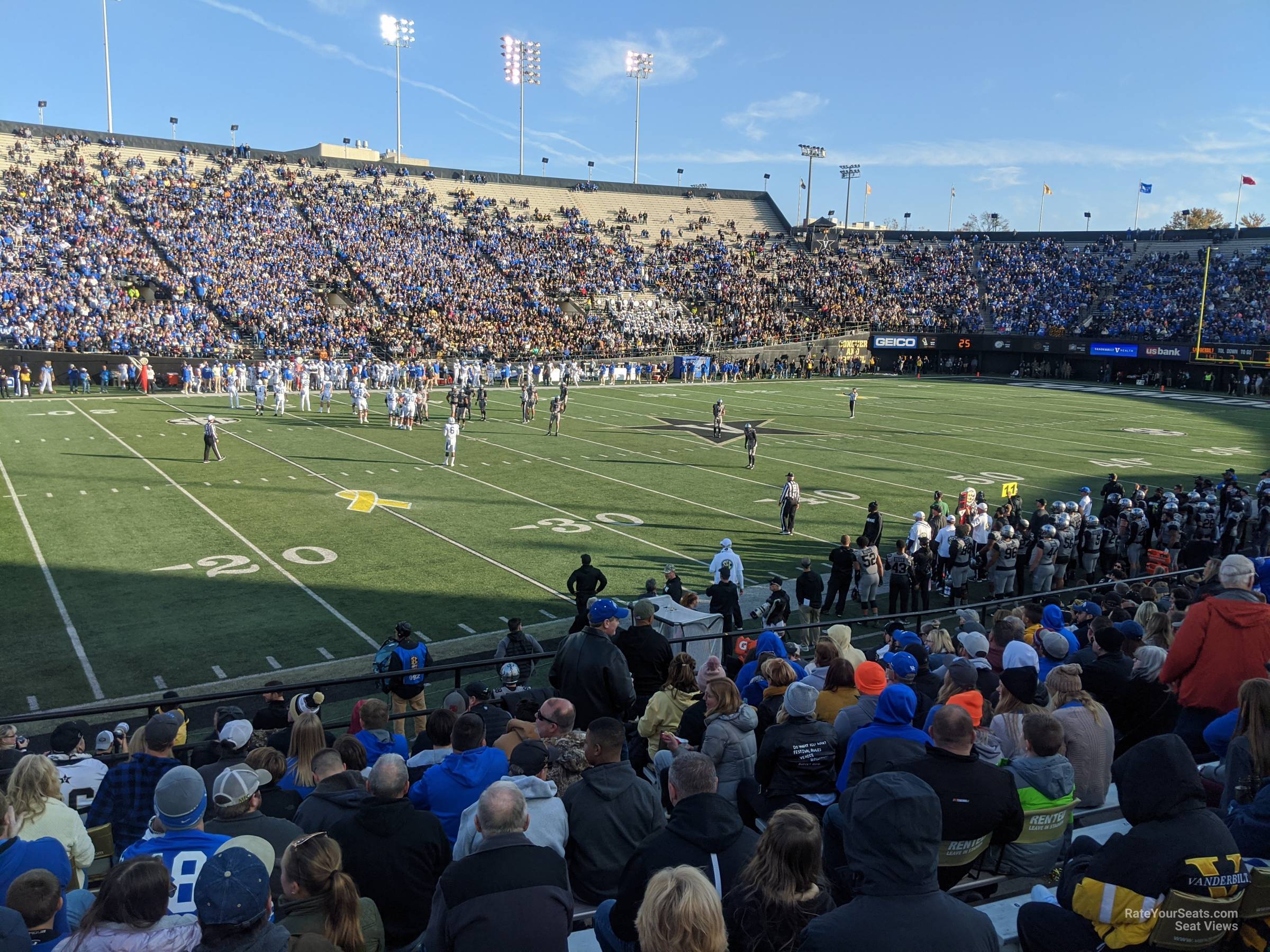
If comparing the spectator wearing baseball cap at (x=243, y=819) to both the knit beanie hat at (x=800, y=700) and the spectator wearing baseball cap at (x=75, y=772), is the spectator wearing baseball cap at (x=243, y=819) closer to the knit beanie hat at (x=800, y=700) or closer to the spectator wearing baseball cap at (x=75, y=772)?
the spectator wearing baseball cap at (x=75, y=772)

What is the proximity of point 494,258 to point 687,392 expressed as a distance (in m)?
21.9

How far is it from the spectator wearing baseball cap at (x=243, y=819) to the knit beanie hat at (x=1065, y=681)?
429 centimetres

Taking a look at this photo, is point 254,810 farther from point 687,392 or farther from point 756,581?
point 687,392

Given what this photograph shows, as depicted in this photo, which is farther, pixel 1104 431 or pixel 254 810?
pixel 1104 431

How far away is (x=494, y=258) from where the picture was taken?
212 ft

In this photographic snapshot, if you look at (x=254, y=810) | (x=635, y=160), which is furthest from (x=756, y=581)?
(x=635, y=160)

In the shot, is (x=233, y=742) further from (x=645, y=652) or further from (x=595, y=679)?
(x=645, y=652)

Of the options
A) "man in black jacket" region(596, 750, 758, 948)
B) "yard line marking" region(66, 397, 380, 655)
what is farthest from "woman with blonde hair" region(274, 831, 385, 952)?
"yard line marking" region(66, 397, 380, 655)

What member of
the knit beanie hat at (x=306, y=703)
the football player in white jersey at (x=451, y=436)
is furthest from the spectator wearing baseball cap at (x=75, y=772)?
the football player in white jersey at (x=451, y=436)

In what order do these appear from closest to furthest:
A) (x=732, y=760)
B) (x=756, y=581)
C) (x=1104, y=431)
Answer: (x=732, y=760)
(x=756, y=581)
(x=1104, y=431)

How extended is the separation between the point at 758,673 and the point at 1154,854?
14.2 ft

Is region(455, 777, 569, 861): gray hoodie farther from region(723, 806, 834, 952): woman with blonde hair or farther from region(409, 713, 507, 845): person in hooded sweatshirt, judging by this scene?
region(723, 806, 834, 952): woman with blonde hair

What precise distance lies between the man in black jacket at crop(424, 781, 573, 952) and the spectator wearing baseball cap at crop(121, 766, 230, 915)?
1.09 meters

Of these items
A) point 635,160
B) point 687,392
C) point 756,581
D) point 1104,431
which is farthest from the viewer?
point 635,160
